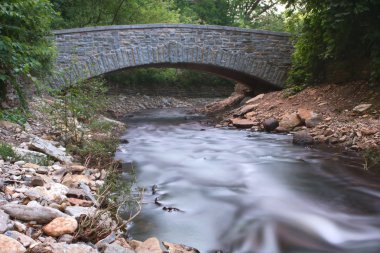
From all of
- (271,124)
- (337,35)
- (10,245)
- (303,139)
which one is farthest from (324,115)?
(10,245)

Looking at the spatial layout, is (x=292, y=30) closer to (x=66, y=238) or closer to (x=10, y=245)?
(x=66, y=238)

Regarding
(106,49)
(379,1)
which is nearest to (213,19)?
(106,49)

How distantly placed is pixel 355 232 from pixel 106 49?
853 centimetres

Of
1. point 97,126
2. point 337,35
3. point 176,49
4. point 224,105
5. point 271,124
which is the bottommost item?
point 224,105

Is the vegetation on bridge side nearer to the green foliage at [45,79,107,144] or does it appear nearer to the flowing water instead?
the green foliage at [45,79,107,144]

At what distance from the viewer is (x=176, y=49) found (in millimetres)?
10844

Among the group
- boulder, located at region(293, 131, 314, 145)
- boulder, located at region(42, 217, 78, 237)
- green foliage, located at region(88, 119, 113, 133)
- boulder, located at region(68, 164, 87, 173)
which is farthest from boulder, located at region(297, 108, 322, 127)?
boulder, located at region(42, 217, 78, 237)

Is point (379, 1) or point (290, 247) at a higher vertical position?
point (379, 1)

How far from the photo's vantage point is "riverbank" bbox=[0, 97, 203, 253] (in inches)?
84.8

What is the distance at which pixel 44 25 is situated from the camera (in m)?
5.84

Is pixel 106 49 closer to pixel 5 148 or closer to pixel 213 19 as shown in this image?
pixel 5 148

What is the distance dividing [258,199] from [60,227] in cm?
197

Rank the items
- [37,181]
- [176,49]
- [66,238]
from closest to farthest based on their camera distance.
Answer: [66,238]
[37,181]
[176,49]

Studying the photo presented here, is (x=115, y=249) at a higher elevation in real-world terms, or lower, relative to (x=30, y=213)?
lower
